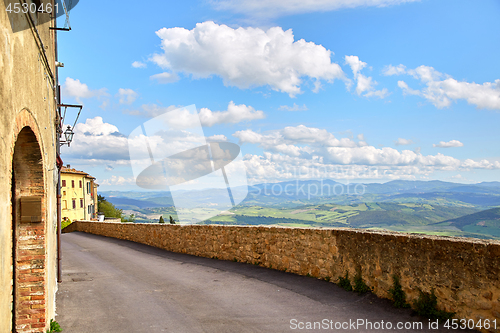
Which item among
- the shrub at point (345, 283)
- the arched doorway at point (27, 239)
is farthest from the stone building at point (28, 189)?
the shrub at point (345, 283)

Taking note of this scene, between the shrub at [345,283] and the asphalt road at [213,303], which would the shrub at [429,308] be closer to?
the asphalt road at [213,303]

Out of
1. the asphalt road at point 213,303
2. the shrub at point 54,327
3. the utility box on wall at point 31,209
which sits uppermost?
the utility box on wall at point 31,209

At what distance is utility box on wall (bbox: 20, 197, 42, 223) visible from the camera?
15.5ft

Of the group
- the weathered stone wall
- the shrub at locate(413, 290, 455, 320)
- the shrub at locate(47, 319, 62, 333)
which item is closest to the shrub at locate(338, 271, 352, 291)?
the weathered stone wall

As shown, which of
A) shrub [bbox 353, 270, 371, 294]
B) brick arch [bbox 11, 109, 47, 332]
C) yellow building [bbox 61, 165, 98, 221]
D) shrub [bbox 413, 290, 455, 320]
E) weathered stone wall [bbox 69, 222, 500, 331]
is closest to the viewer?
brick arch [bbox 11, 109, 47, 332]

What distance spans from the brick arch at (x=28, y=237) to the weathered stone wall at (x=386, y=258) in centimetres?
566

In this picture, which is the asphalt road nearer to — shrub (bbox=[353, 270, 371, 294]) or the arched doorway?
shrub (bbox=[353, 270, 371, 294])

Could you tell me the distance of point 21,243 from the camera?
476 cm

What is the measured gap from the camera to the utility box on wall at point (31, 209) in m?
4.73

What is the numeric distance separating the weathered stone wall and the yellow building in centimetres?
4361

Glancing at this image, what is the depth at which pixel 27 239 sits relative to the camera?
4.80m

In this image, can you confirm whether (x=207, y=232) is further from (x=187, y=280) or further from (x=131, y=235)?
(x=131, y=235)

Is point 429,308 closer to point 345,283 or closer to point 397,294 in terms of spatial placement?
point 397,294

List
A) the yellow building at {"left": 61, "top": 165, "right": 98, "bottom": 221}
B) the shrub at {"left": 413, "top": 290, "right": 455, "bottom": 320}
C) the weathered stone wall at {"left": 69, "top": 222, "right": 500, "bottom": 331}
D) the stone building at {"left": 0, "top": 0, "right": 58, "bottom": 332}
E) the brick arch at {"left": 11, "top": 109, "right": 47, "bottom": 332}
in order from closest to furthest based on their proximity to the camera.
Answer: the stone building at {"left": 0, "top": 0, "right": 58, "bottom": 332} < the brick arch at {"left": 11, "top": 109, "right": 47, "bottom": 332} < the weathered stone wall at {"left": 69, "top": 222, "right": 500, "bottom": 331} < the shrub at {"left": 413, "top": 290, "right": 455, "bottom": 320} < the yellow building at {"left": 61, "top": 165, "right": 98, "bottom": 221}
